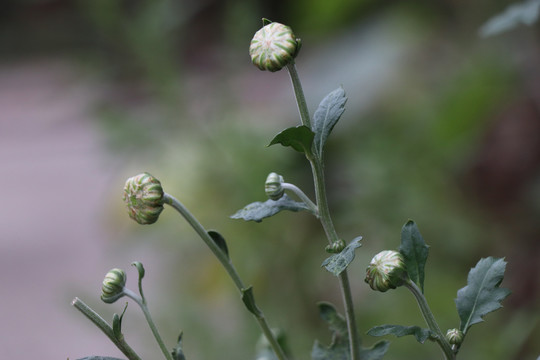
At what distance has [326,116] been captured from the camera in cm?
41

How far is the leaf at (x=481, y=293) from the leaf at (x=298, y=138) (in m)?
0.12

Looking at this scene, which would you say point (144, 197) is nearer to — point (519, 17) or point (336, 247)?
point (336, 247)

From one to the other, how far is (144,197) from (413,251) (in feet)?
0.49

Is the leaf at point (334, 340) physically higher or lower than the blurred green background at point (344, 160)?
lower

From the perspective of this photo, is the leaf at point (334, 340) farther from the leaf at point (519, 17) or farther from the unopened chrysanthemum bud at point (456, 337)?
the leaf at point (519, 17)

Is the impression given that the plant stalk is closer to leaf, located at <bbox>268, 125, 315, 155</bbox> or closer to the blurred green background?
leaf, located at <bbox>268, 125, 315, 155</bbox>

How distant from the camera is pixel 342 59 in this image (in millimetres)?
2020

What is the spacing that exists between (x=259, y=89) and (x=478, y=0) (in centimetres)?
254

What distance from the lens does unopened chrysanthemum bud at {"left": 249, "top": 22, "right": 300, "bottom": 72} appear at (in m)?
0.37

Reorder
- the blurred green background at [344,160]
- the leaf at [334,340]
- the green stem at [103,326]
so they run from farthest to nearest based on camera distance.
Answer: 1. the blurred green background at [344,160]
2. the leaf at [334,340]
3. the green stem at [103,326]

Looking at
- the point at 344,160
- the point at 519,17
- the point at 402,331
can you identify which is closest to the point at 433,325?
the point at 402,331

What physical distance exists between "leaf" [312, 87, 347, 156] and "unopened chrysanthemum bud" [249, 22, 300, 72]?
46 millimetres

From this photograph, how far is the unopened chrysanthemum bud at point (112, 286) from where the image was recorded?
1.33 feet

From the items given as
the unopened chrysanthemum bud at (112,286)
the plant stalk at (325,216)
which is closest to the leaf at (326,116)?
the plant stalk at (325,216)
